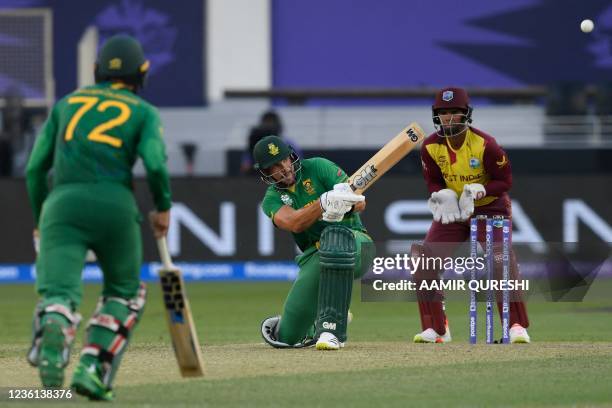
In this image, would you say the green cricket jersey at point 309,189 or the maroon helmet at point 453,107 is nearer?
the green cricket jersey at point 309,189

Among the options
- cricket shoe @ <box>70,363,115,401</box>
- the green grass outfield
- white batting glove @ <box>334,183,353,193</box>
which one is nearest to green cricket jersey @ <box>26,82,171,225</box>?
cricket shoe @ <box>70,363,115,401</box>

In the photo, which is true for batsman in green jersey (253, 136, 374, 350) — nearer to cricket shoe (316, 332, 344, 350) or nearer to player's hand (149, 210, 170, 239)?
cricket shoe (316, 332, 344, 350)

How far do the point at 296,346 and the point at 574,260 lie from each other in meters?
2.38

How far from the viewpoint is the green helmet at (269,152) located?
30.7 ft

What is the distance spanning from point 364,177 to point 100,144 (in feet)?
8.64

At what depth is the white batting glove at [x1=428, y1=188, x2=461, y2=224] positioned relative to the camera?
32.3 ft

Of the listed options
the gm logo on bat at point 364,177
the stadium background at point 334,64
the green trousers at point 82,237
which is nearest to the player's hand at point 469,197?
the gm logo on bat at point 364,177

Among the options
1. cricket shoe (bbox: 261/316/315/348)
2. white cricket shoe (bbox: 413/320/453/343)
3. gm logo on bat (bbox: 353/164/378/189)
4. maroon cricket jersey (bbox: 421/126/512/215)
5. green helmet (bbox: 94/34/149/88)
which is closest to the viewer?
green helmet (bbox: 94/34/149/88)

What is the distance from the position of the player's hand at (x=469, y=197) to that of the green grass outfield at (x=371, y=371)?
0.89 meters

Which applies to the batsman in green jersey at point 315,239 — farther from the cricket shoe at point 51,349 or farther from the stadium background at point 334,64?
the stadium background at point 334,64

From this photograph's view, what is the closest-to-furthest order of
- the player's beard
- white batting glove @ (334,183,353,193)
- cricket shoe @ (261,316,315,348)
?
white batting glove @ (334,183,353,193), the player's beard, cricket shoe @ (261,316,315,348)

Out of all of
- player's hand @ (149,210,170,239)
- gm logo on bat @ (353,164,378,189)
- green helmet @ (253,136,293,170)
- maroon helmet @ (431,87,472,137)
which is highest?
maroon helmet @ (431,87,472,137)

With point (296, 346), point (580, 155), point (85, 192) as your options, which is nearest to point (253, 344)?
point (296, 346)

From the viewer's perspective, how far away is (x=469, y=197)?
972cm
